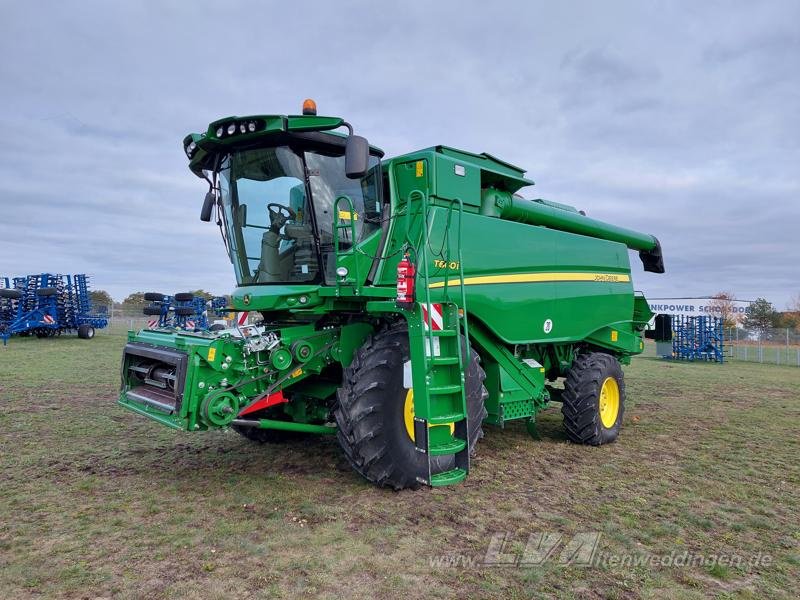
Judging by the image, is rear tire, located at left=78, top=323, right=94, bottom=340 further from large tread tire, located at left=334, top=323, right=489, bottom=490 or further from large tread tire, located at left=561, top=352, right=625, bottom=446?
large tread tire, located at left=334, top=323, right=489, bottom=490

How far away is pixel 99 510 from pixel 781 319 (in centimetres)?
6084

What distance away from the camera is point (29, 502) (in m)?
4.27

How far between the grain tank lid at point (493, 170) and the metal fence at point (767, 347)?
21.6 metres

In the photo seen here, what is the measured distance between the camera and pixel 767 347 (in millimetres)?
25891

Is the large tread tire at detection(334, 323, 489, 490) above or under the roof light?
under

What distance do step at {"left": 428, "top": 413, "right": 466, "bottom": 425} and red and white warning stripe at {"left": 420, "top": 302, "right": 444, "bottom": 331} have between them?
0.69 meters

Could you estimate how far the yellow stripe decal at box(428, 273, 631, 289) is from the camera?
531 cm

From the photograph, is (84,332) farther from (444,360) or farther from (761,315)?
(761,315)

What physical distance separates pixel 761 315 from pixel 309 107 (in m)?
62.2

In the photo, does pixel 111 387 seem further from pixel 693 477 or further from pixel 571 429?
pixel 693 477

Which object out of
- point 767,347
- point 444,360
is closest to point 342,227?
point 444,360

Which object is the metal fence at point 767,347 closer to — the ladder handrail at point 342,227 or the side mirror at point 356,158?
the ladder handrail at point 342,227

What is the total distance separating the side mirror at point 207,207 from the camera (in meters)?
5.59

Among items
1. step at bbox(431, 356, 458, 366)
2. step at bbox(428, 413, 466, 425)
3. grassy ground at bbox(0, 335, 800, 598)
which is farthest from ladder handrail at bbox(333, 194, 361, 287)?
grassy ground at bbox(0, 335, 800, 598)
